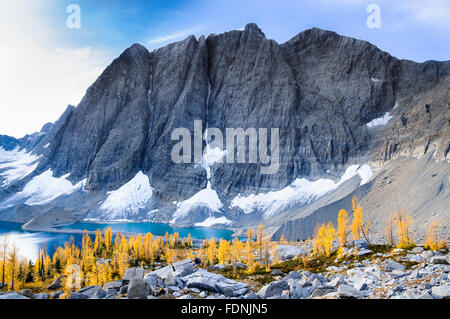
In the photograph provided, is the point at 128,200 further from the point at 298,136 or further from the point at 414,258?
the point at 414,258

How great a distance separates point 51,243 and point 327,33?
16947 centimetres

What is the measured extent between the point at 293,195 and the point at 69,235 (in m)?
93.8

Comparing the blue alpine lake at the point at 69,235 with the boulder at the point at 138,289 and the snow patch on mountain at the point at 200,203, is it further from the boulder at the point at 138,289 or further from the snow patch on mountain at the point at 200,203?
the boulder at the point at 138,289

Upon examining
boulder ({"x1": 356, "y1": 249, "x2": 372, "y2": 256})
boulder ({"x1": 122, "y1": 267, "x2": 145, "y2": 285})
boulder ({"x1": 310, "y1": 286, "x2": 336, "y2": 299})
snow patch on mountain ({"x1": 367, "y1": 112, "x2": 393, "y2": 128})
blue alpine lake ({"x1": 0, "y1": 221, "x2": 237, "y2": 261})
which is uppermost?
snow patch on mountain ({"x1": 367, "y1": 112, "x2": 393, "y2": 128})

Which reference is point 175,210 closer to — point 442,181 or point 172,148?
point 172,148

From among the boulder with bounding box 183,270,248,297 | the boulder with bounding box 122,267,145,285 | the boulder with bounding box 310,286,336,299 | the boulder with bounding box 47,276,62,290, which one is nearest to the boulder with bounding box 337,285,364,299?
the boulder with bounding box 310,286,336,299

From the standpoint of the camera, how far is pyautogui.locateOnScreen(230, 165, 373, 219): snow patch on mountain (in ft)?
485

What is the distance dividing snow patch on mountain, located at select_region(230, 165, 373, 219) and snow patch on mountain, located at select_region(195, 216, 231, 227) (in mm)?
10504

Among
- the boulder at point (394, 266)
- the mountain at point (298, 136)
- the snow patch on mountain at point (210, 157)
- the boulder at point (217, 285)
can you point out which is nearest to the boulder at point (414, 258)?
the boulder at point (394, 266)

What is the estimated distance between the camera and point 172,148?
19875 centimetres

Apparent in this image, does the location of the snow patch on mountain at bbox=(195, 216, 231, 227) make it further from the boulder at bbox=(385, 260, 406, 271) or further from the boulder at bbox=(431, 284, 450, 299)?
the boulder at bbox=(431, 284, 450, 299)

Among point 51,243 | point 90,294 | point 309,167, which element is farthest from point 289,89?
point 90,294

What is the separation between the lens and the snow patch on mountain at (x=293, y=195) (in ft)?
485

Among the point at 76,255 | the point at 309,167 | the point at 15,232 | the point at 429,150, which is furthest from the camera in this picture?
the point at 309,167
